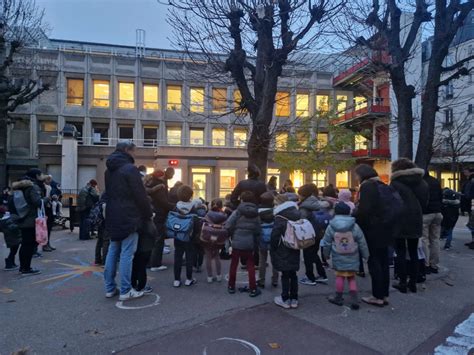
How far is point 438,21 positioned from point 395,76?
1.55 metres

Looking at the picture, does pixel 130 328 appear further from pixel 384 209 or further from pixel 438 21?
pixel 438 21

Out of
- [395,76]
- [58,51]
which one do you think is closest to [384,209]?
[395,76]

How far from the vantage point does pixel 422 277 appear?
18.4ft

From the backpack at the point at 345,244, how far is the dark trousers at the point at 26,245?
508 cm

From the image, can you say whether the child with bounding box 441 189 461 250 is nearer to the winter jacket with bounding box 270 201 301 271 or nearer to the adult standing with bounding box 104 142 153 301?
the winter jacket with bounding box 270 201 301 271

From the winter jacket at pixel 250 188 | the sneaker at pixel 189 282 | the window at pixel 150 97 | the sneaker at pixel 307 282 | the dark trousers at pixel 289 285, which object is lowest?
the sneaker at pixel 307 282

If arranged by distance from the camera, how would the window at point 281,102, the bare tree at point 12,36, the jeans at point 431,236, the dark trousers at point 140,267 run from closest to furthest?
the dark trousers at point 140,267
the jeans at point 431,236
the window at point 281,102
the bare tree at point 12,36

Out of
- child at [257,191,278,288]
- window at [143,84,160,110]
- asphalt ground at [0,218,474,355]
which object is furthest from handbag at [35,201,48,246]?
window at [143,84,160,110]

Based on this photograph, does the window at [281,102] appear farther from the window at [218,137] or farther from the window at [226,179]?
the window at [226,179]

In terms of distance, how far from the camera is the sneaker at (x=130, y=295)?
4.74m

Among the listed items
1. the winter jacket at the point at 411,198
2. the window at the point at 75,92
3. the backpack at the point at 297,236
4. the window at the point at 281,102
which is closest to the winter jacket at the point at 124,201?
the backpack at the point at 297,236

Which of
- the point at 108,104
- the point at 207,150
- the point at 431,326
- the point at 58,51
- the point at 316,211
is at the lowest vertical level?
the point at 431,326

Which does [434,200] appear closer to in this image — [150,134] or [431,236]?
[431,236]

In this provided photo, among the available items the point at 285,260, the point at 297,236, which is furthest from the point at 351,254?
the point at 285,260
